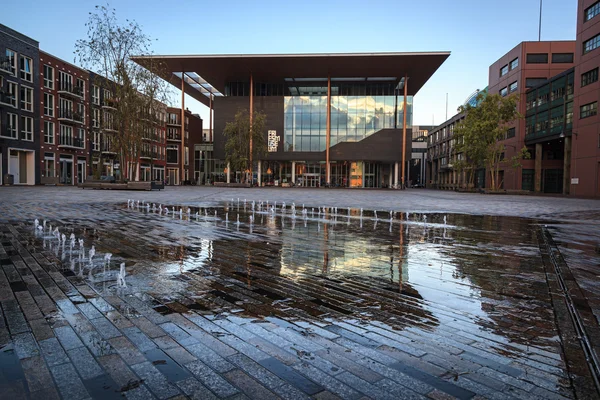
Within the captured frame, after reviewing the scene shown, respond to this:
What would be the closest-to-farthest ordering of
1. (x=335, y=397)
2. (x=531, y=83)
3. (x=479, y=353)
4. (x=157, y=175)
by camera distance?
(x=335, y=397) < (x=479, y=353) < (x=531, y=83) < (x=157, y=175)

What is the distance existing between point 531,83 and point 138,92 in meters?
53.0

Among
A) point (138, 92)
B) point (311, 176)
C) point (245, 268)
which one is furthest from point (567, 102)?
point (245, 268)

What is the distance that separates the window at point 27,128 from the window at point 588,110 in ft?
197

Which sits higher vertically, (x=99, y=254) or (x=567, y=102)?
(x=567, y=102)

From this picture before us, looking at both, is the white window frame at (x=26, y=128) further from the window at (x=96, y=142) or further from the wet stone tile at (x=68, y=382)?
the wet stone tile at (x=68, y=382)

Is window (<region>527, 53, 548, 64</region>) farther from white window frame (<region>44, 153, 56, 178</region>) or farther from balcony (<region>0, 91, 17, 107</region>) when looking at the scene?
balcony (<region>0, 91, 17, 107</region>)

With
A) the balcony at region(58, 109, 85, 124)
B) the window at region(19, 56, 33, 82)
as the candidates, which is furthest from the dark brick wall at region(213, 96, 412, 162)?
the window at region(19, 56, 33, 82)

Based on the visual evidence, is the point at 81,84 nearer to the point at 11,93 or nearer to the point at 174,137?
the point at 11,93

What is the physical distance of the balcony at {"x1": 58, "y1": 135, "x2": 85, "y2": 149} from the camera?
161 ft

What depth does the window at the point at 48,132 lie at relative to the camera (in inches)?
1842

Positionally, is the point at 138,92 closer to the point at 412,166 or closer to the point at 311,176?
the point at 311,176

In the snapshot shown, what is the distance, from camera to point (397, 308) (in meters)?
4.11

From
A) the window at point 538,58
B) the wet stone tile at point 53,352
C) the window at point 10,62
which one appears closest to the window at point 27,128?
the window at point 10,62

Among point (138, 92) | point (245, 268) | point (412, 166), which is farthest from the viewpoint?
point (412, 166)
